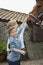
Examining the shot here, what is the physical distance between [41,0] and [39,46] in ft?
22.9

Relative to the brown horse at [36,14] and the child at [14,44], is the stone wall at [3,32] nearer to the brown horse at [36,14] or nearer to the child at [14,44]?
the brown horse at [36,14]

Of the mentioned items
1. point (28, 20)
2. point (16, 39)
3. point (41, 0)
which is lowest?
point (16, 39)

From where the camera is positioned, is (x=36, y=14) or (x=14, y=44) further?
(x=36, y=14)

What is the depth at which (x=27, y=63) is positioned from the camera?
9117 mm

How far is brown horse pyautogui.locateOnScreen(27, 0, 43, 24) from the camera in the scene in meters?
4.19

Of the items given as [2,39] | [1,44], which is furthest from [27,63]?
[2,39]

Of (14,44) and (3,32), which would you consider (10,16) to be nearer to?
(3,32)

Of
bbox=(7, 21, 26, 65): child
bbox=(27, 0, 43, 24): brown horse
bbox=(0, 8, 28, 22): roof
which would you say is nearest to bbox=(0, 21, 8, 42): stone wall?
bbox=(0, 8, 28, 22): roof

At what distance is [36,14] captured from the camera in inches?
174

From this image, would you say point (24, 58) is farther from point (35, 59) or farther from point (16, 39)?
point (16, 39)

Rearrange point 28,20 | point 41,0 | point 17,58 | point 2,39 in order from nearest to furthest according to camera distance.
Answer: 1. point 17,58
2. point 28,20
3. point 41,0
4. point 2,39

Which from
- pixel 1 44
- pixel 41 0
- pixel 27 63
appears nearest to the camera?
pixel 41 0

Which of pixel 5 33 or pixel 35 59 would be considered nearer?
pixel 35 59

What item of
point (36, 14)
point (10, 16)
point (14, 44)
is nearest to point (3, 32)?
point (10, 16)
